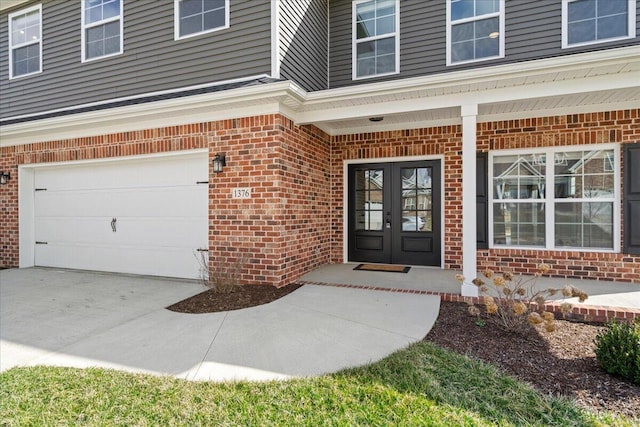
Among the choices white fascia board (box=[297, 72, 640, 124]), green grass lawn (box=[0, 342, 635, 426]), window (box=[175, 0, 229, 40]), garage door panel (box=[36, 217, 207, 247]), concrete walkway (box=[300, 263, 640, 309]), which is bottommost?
green grass lawn (box=[0, 342, 635, 426])

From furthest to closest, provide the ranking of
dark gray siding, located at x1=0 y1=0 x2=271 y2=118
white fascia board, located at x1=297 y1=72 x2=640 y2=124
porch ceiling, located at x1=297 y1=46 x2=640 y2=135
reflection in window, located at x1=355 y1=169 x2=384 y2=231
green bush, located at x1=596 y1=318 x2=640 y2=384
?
reflection in window, located at x1=355 y1=169 x2=384 y2=231, dark gray siding, located at x1=0 y1=0 x2=271 y2=118, white fascia board, located at x1=297 y1=72 x2=640 y2=124, porch ceiling, located at x1=297 y1=46 x2=640 y2=135, green bush, located at x1=596 y1=318 x2=640 y2=384

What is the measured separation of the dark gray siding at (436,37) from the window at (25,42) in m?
6.64

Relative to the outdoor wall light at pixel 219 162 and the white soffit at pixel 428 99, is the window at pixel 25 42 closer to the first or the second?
the white soffit at pixel 428 99

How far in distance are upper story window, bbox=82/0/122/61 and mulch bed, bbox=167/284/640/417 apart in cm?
576

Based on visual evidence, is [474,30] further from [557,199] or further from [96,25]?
[96,25]

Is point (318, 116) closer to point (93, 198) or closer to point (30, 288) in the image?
point (93, 198)

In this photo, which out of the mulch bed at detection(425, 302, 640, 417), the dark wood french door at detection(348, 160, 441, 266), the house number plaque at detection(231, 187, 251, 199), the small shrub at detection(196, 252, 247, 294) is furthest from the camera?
the dark wood french door at detection(348, 160, 441, 266)

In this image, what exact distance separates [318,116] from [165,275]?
3.98 meters

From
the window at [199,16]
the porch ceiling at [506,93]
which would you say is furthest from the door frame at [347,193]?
the window at [199,16]

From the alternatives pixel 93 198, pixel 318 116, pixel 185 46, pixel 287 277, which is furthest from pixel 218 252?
pixel 185 46

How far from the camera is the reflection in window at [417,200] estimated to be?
22.2 ft

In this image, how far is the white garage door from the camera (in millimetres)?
6027

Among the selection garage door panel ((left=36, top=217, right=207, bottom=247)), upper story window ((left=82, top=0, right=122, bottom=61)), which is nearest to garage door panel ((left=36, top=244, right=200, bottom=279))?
garage door panel ((left=36, top=217, right=207, bottom=247))

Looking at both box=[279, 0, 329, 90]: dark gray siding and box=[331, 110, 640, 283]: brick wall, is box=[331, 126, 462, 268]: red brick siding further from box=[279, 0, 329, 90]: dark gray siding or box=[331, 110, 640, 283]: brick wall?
box=[279, 0, 329, 90]: dark gray siding
